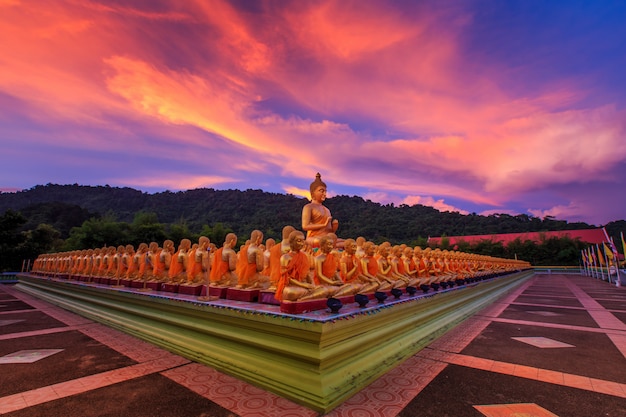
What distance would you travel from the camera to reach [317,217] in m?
8.19

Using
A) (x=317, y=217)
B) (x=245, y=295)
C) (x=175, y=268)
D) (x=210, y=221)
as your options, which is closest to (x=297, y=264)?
(x=245, y=295)

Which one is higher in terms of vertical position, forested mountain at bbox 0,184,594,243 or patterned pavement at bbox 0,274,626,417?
forested mountain at bbox 0,184,594,243

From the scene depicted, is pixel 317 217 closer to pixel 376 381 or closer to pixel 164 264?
pixel 164 264

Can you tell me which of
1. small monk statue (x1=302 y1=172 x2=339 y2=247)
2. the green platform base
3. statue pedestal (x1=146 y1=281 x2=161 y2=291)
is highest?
small monk statue (x1=302 y1=172 x2=339 y2=247)

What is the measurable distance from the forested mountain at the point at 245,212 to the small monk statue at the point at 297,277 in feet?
160

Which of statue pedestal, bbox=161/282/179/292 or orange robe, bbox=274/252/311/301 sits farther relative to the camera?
statue pedestal, bbox=161/282/179/292

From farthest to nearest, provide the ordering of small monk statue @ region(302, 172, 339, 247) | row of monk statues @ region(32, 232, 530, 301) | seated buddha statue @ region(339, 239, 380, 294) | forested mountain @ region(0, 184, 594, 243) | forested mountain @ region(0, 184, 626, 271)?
forested mountain @ region(0, 184, 594, 243)
forested mountain @ region(0, 184, 626, 271)
small monk statue @ region(302, 172, 339, 247)
seated buddha statue @ region(339, 239, 380, 294)
row of monk statues @ region(32, 232, 530, 301)

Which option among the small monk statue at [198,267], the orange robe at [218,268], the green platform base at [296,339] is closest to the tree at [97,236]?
the green platform base at [296,339]

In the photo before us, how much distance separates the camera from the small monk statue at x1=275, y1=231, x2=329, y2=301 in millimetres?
4023

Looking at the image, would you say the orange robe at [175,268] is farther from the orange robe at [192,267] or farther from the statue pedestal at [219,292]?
the statue pedestal at [219,292]

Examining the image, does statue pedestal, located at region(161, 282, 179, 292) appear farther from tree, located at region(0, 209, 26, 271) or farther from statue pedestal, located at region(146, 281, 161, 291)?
tree, located at region(0, 209, 26, 271)

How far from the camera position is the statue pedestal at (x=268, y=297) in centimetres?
496

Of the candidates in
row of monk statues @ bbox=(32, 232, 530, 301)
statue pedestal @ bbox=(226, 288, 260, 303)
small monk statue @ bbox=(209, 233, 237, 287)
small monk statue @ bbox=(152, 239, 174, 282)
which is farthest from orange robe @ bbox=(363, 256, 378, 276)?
small monk statue @ bbox=(152, 239, 174, 282)

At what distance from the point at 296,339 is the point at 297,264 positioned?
0.95m
